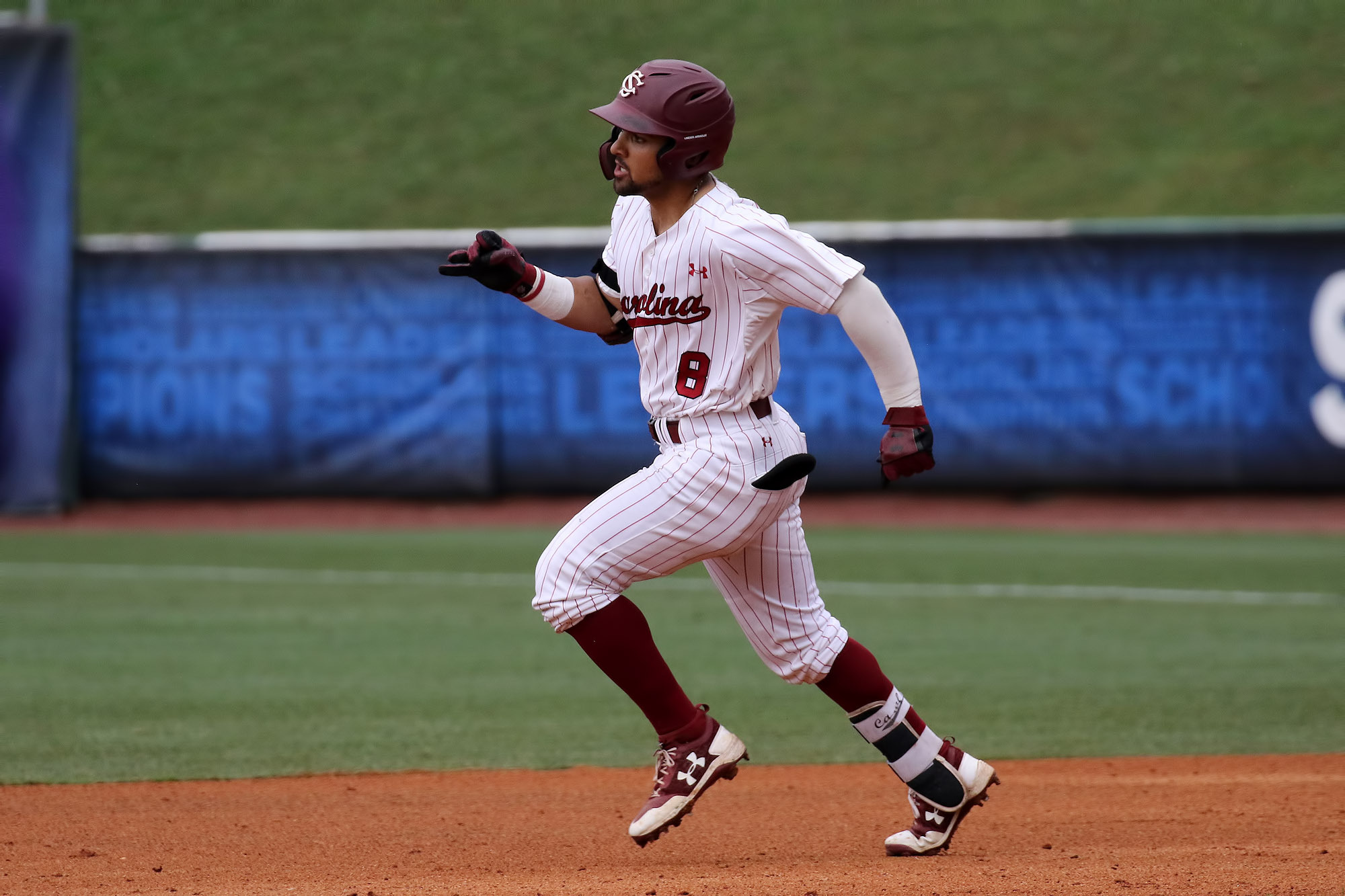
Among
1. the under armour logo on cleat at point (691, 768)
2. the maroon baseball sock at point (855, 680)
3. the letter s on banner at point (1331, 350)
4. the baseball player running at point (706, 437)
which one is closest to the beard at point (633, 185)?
the baseball player running at point (706, 437)

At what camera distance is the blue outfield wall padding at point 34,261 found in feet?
49.5

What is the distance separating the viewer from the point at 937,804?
14.5 feet

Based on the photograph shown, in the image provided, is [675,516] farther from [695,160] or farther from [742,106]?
[742,106]

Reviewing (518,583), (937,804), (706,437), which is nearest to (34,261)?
(518,583)

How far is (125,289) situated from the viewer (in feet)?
51.4

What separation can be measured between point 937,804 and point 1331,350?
1132 centimetres

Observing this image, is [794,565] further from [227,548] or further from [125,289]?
[125,289]

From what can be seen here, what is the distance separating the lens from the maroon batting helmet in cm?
415

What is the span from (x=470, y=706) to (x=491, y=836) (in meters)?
2.39

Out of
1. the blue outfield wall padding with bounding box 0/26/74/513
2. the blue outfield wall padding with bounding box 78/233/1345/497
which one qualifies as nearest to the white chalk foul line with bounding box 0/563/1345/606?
the blue outfield wall padding with bounding box 0/26/74/513

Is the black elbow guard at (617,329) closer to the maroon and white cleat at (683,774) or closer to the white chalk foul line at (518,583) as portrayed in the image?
the maroon and white cleat at (683,774)

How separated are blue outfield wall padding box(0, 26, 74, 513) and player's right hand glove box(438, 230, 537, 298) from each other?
11840 mm

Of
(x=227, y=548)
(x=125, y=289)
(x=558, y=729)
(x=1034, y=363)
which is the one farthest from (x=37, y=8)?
(x=558, y=729)

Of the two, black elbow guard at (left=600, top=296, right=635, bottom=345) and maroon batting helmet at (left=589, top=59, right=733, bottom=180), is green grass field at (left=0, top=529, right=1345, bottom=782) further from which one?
maroon batting helmet at (left=589, top=59, right=733, bottom=180)
